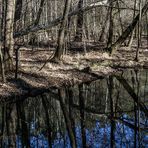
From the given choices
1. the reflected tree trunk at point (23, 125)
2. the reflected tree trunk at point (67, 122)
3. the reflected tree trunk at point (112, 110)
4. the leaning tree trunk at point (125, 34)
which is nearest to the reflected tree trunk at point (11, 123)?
the reflected tree trunk at point (23, 125)

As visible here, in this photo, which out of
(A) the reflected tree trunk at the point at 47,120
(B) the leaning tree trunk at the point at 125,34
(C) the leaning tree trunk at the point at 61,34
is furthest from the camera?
(B) the leaning tree trunk at the point at 125,34

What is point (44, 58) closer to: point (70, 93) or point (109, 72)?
point (109, 72)

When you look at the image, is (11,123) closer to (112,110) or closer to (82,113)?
(82,113)

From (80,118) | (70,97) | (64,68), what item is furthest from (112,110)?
(64,68)

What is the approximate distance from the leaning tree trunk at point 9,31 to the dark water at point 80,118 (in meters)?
2.77

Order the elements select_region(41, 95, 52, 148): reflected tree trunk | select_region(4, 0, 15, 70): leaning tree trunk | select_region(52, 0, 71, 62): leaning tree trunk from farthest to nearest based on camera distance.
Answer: select_region(52, 0, 71, 62): leaning tree trunk → select_region(4, 0, 15, 70): leaning tree trunk → select_region(41, 95, 52, 148): reflected tree trunk

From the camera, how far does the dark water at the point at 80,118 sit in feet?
34.1

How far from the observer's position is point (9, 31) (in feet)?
54.5

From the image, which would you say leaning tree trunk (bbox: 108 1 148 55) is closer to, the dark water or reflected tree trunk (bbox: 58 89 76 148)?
the dark water

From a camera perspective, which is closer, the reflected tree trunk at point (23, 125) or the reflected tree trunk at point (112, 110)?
the reflected tree trunk at point (23, 125)

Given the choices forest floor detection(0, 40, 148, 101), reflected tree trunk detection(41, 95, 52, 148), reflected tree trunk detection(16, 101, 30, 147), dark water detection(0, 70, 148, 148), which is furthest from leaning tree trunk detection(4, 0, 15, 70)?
reflected tree trunk detection(16, 101, 30, 147)

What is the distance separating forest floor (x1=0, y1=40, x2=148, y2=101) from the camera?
15430 mm

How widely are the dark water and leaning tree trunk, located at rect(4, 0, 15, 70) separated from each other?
2772mm

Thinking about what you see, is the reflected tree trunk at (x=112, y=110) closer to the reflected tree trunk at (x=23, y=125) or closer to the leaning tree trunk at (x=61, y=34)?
the reflected tree trunk at (x=23, y=125)
